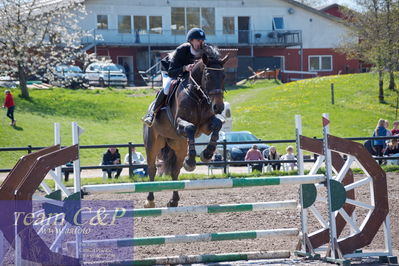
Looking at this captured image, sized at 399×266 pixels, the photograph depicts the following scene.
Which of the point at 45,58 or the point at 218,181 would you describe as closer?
the point at 218,181

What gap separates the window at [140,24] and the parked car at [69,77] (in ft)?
29.7

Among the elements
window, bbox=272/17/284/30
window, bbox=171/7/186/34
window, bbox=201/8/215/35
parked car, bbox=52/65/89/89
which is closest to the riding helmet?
parked car, bbox=52/65/89/89

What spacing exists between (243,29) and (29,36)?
20.2 meters

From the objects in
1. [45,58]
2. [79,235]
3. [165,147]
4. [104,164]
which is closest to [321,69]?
[45,58]

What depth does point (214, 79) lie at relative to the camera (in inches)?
300

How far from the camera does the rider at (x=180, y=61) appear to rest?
8273 mm

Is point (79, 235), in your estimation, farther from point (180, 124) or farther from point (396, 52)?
point (396, 52)

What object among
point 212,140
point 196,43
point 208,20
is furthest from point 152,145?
point 208,20

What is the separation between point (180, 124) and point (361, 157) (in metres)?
2.35

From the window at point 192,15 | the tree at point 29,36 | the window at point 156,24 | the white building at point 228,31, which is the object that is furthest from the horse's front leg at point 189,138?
the window at point 192,15

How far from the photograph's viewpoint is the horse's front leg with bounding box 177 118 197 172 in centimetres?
789

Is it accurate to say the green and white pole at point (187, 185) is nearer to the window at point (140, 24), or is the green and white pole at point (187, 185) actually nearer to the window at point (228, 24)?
the window at point (140, 24)

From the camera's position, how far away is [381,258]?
7.12 metres

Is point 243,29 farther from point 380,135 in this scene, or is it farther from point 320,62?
point 380,135
